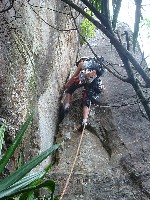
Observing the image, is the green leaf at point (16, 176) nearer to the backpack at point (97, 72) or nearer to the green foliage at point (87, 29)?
the backpack at point (97, 72)

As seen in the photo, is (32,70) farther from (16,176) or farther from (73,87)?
(16,176)

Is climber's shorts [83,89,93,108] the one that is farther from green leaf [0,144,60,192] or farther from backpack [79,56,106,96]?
green leaf [0,144,60,192]

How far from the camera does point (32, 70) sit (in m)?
4.97

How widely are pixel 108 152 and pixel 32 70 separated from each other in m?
1.87

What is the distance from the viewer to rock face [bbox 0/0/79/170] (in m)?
3.96

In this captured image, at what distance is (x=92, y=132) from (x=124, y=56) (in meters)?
3.67

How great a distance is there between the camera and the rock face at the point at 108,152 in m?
4.02

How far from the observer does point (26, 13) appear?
16.1ft

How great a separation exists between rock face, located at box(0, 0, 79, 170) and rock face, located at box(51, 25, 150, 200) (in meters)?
0.41

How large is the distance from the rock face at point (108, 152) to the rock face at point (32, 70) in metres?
0.41

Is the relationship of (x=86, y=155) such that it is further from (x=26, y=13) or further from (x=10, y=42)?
(x=26, y=13)

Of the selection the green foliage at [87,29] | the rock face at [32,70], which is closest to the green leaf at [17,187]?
the rock face at [32,70]

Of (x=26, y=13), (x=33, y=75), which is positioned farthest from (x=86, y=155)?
(x=26, y=13)

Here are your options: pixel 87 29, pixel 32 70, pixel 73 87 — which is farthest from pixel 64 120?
pixel 87 29
